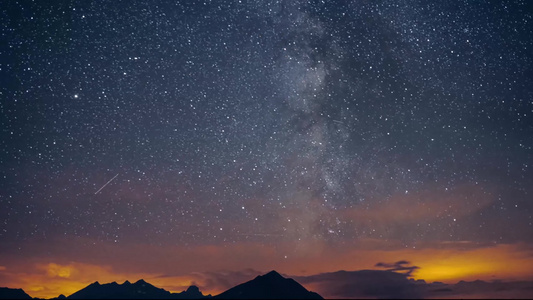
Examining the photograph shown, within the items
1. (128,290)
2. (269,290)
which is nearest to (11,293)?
(128,290)

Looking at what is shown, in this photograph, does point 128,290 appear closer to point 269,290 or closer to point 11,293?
point 11,293

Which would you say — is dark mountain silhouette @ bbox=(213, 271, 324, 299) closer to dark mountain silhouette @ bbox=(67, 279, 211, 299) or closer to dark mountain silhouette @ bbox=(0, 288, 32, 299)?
dark mountain silhouette @ bbox=(67, 279, 211, 299)

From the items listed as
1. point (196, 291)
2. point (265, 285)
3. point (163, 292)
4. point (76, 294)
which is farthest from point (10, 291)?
point (265, 285)

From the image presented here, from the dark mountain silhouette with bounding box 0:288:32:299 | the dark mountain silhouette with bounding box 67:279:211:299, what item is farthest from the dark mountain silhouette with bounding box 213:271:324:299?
the dark mountain silhouette with bounding box 0:288:32:299

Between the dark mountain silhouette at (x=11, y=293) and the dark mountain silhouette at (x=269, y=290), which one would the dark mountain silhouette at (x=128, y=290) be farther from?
the dark mountain silhouette at (x=269, y=290)

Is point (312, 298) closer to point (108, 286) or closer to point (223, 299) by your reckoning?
point (223, 299)

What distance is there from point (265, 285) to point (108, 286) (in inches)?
3808

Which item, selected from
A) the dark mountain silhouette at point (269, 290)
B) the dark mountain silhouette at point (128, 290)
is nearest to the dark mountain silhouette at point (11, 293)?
the dark mountain silhouette at point (128, 290)

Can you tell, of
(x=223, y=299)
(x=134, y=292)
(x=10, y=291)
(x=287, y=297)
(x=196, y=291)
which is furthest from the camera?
(x=196, y=291)

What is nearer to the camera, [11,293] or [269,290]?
[269,290]

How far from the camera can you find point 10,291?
438 feet

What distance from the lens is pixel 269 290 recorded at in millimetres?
114000

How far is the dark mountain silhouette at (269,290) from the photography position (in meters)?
109

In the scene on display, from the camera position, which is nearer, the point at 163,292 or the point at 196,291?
the point at 163,292
